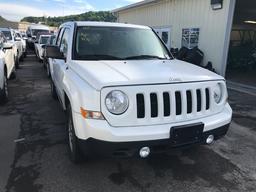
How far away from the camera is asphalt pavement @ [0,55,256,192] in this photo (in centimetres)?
327

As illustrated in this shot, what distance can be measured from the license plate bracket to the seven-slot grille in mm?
172

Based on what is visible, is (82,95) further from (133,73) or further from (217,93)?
(217,93)

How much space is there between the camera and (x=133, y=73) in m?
3.30

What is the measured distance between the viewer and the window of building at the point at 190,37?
12.0 m

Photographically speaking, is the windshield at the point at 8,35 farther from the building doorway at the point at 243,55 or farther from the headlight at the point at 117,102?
the headlight at the point at 117,102

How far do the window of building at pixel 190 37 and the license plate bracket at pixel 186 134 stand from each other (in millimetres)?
9381

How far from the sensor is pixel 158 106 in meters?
3.03

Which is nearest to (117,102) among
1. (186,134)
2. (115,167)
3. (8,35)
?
(186,134)

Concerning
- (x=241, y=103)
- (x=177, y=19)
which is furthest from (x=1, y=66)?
(x=177, y=19)

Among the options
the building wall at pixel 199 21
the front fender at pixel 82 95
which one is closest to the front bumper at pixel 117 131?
the front fender at pixel 82 95

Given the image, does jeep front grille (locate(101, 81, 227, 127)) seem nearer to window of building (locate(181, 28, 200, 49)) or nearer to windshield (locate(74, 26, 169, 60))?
windshield (locate(74, 26, 169, 60))

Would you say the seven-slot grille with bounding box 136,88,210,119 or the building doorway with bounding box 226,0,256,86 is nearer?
the seven-slot grille with bounding box 136,88,210,119

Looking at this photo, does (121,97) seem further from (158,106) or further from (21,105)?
(21,105)

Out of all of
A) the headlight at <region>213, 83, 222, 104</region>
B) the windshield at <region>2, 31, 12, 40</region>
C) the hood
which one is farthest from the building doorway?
the windshield at <region>2, 31, 12, 40</region>
